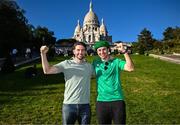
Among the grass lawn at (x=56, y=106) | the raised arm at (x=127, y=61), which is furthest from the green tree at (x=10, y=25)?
the raised arm at (x=127, y=61)

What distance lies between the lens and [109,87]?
6.18m

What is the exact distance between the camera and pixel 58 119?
10734 mm

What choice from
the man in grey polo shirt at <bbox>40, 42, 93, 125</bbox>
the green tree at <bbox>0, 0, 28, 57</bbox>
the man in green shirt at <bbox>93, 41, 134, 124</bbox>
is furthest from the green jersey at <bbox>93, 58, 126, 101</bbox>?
the green tree at <bbox>0, 0, 28, 57</bbox>

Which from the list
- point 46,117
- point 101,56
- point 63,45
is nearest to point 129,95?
point 46,117

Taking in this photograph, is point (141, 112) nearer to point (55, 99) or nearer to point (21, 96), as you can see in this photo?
point (55, 99)

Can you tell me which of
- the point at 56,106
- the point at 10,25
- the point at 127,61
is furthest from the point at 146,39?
the point at 127,61

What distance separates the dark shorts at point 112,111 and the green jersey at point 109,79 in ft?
0.24

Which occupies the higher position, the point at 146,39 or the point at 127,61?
the point at 146,39

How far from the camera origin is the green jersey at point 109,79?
6.18 m

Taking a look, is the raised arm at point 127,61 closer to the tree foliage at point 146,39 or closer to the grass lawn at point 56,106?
the grass lawn at point 56,106

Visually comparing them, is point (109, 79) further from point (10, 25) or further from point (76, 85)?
point (10, 25)

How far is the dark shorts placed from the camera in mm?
6159

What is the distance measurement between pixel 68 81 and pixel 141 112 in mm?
5892

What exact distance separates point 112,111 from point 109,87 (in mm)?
352
